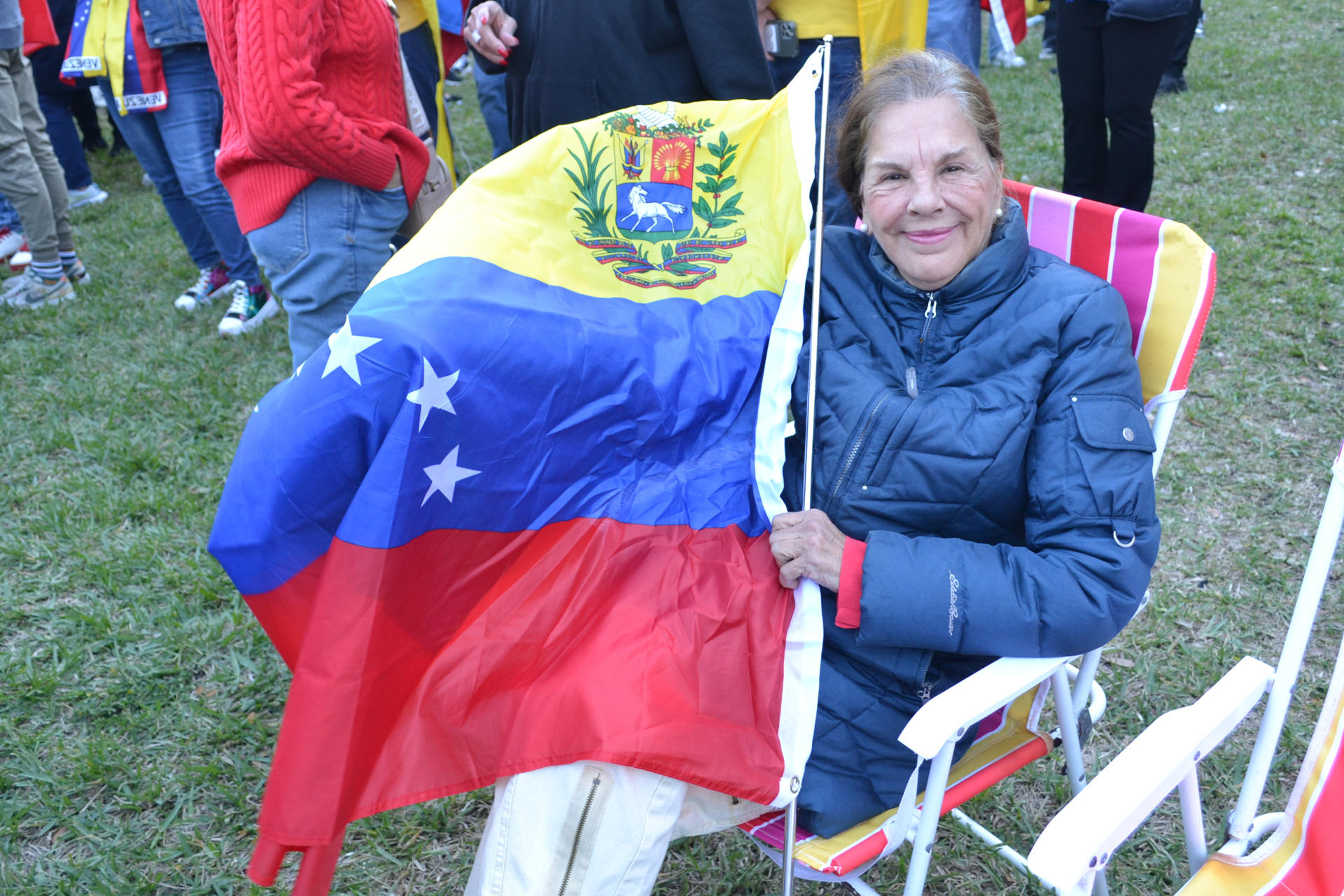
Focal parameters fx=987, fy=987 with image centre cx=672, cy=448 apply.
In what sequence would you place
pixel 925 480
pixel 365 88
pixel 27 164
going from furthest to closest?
1. pixel 27 164
2. pixel 365 88
3. pixel 925 480

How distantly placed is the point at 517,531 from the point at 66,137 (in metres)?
7.23

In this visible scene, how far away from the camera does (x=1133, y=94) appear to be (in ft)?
13.0

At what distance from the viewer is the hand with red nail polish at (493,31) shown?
2.90 m

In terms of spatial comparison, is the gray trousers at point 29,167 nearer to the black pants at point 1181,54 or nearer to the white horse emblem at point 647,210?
the white horse emblem at point 647,210

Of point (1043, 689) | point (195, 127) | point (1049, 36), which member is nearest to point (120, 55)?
point (195, 127)

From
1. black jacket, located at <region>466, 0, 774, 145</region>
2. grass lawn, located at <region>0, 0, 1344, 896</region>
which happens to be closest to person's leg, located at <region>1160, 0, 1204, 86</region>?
grass lawn, located at <region>0, 0, 1344, 896</region>

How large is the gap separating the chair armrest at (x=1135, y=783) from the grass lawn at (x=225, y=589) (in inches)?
34.1

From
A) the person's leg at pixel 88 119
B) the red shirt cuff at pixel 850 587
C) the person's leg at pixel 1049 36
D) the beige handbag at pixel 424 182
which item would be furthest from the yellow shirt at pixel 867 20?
the person's leg at pixel 88 119

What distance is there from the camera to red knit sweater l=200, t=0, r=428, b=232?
2.33 metres

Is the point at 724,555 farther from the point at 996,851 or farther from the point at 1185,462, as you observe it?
the point at 1185,462

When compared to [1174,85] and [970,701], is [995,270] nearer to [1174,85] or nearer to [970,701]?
[970,701]

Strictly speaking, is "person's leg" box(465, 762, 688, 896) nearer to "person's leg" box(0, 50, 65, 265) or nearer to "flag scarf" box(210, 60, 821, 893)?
"flag scarf" box(210, 60, 821, 893)

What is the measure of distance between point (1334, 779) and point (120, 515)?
3626 mm

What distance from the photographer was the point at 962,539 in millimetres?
1773
